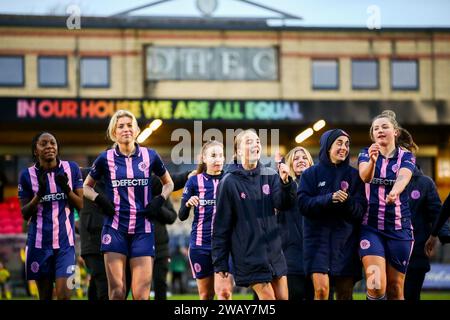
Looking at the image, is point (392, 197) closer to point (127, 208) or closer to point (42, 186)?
point (127, 208)

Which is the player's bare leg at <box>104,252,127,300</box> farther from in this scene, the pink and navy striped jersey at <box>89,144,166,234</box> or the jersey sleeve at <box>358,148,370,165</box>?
the jersey sleeve at <box>358,148,370,165</box>

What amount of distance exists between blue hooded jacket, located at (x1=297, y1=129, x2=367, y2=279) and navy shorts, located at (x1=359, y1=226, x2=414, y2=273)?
0.66ft

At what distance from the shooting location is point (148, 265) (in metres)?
11.5

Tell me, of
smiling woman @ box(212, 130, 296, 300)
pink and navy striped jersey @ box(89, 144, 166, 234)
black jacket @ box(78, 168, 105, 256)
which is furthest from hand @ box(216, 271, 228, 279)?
black jacket @ box(78, 168, 105, 256)

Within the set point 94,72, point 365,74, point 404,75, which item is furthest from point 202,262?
point 404,75

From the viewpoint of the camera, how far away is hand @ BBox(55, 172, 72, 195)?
39.7ft

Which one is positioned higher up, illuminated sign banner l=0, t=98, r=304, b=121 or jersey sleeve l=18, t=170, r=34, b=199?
illuminated sign banner l=0, t=98, r=304, b=121

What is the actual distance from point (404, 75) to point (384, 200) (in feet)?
110

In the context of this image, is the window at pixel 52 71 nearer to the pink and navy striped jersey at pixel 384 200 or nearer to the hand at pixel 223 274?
the pink and navy striped jersey at pixel 384 200

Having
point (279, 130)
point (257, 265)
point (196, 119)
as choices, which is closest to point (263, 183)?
point (257, 265)

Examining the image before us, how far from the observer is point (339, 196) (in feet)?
37.4

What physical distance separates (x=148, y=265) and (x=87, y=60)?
32.7 metres

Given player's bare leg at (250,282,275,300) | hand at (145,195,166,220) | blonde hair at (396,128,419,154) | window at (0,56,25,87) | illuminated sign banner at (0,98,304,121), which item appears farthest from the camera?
window at (0,56,25,87)

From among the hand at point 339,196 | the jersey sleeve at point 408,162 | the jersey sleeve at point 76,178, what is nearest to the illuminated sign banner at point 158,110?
the jersey sleeve at point 76,178
